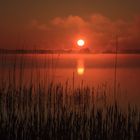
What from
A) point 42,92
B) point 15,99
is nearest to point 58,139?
point 15,99

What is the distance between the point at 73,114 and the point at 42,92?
1.94 m

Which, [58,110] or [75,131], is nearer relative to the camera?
[75,131]

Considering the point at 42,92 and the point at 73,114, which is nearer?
the point at 73,114

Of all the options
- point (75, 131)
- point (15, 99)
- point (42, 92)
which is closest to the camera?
point (75, 131)

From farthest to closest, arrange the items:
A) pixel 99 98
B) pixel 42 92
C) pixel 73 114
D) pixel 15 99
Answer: pixel 99 98
pixel 42 92
pixel 15 99
pixel 73 114

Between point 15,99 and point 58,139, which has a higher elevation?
point 15,99

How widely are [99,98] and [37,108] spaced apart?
421cm

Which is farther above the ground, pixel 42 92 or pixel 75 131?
pixel 42 92

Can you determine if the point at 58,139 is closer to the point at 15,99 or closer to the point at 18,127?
the point at 18,127

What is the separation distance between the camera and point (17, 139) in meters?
5.32

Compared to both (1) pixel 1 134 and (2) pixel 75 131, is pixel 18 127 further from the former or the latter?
(2) pixel 75 131

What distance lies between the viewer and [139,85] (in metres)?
17.3

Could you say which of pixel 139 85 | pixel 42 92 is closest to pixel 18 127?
pixel 42 92

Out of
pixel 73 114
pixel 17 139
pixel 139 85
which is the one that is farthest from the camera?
pixel 139 85
